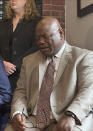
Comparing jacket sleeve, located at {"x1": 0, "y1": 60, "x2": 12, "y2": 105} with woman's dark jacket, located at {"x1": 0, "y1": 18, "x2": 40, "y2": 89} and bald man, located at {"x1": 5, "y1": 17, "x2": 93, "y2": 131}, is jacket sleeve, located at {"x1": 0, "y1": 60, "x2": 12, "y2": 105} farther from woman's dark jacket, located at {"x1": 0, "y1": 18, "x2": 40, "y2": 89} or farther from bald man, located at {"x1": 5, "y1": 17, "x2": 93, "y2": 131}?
woman's dark jacket, located at {"x1": 0, "y1": 18, "x2": 40, "y2": 89}

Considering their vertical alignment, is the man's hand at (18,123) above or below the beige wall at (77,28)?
below

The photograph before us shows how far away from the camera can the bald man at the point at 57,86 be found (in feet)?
5.87

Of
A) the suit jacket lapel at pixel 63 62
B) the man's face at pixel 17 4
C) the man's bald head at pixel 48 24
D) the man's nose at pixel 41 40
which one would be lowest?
the suit jacket lapel at pixel 63 62

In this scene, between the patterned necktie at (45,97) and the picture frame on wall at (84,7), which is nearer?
the patterned necktie at (45,97)

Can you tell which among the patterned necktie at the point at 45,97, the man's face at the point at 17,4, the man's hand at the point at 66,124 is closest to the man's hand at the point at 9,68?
the patterned necktie at the point at 45,97

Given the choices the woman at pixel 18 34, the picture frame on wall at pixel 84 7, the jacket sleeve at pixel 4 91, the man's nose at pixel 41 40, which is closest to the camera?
the man's nose at pixel 41 40

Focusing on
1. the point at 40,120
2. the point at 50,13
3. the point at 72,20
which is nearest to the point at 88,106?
the point at 40,120

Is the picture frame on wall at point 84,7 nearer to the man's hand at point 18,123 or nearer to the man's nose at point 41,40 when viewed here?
the man's nose at point 41,40

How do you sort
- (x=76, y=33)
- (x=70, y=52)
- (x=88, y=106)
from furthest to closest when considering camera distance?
(x=76, y=33), (x=70, y=52), (x=88, y=106)

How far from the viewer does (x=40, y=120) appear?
76.2 inches

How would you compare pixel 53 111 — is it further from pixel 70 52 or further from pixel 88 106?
pixel 70 52

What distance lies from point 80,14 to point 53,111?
1.48 meters

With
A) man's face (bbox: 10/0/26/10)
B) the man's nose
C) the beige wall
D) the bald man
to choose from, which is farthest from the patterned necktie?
man's face (bbox: 10/0/26/10)

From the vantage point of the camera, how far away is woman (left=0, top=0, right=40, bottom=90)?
2651mm
